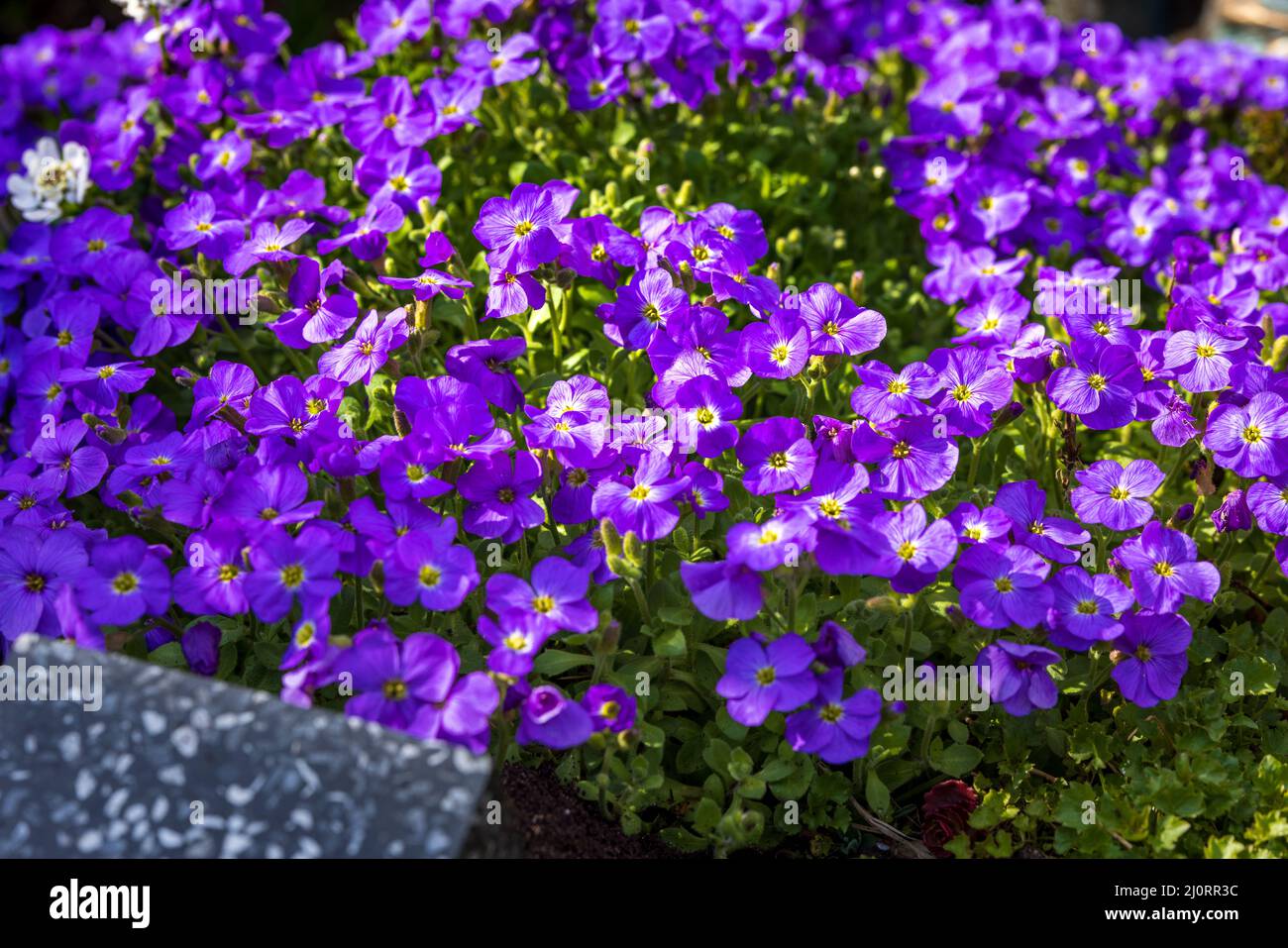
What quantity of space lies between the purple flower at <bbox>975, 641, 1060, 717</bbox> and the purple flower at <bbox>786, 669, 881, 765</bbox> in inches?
9.9

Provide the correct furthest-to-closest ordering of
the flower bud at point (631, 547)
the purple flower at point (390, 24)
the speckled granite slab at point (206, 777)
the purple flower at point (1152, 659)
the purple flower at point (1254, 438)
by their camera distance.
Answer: the purple flower at point (390, 24), the purple flower at point (1254, 438), the purple flower at point (1152, 659), the flower bud at point (631, 547), the speckled granite slab at point (206, 777)

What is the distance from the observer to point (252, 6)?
4.10 m

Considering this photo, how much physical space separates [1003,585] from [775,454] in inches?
20.6

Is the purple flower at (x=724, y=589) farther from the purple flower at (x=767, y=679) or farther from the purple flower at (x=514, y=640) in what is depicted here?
the purple flower at (x=514, y=640)

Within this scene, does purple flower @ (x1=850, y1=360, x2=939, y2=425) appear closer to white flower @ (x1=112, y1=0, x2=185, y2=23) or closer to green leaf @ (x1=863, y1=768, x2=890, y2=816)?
green leaf @ (x1=863, y1=768, x2=890, y2=816)

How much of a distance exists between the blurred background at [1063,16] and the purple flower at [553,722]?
4.80 m

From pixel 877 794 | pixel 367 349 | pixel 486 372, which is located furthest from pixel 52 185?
pixel 877 794

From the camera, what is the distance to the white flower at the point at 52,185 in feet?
12.0

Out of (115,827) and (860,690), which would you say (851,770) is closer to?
(860,690)

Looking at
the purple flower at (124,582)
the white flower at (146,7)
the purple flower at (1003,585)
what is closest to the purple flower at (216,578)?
the purple flower at (124,582)

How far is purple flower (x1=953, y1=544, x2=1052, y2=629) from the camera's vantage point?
2.43 meters

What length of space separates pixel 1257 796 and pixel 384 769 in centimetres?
177


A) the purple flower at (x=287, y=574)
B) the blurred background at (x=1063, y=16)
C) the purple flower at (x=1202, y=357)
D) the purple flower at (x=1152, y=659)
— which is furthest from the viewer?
the blurred background at (x=1063, y=16)

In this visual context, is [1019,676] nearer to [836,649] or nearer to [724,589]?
[836,649]
